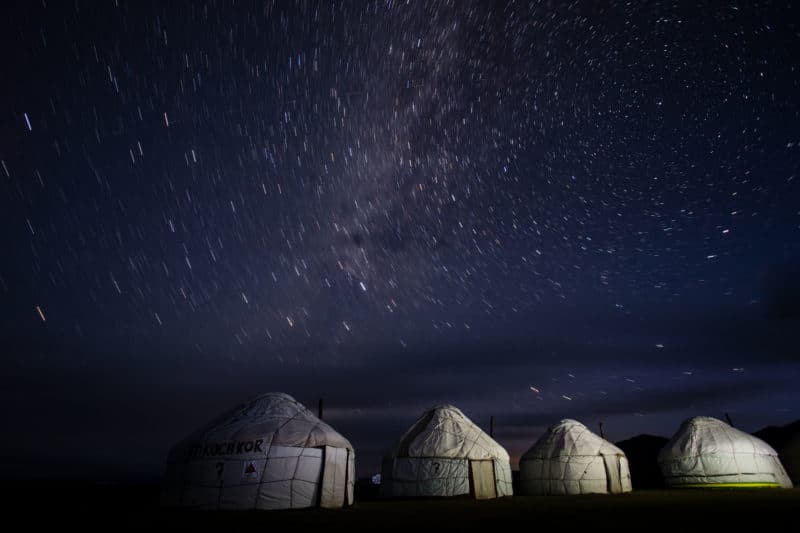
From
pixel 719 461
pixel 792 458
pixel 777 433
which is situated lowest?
pixel 719 461

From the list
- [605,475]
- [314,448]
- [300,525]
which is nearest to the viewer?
[300,525]

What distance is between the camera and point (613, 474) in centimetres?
1909

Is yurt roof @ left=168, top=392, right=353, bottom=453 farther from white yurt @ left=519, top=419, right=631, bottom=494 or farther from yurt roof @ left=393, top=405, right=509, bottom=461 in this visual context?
white yurt @ left=519, top=419, right=631, bottom=494

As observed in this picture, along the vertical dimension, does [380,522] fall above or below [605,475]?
below

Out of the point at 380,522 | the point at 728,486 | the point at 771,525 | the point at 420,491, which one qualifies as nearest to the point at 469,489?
the point at 420,491

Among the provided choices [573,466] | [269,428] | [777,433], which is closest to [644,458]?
[777,433]

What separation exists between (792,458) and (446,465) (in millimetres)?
21304

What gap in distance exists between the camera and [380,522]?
7691 millimetres

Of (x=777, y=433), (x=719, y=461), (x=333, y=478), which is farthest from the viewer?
(x=777, y=433)

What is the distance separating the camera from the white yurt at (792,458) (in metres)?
→ 24.4

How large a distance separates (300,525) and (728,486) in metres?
20.5

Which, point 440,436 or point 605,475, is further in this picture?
point 605,475

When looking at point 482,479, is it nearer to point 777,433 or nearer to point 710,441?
point 710,441

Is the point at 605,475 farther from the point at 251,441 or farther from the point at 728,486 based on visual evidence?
the point at 251,441
